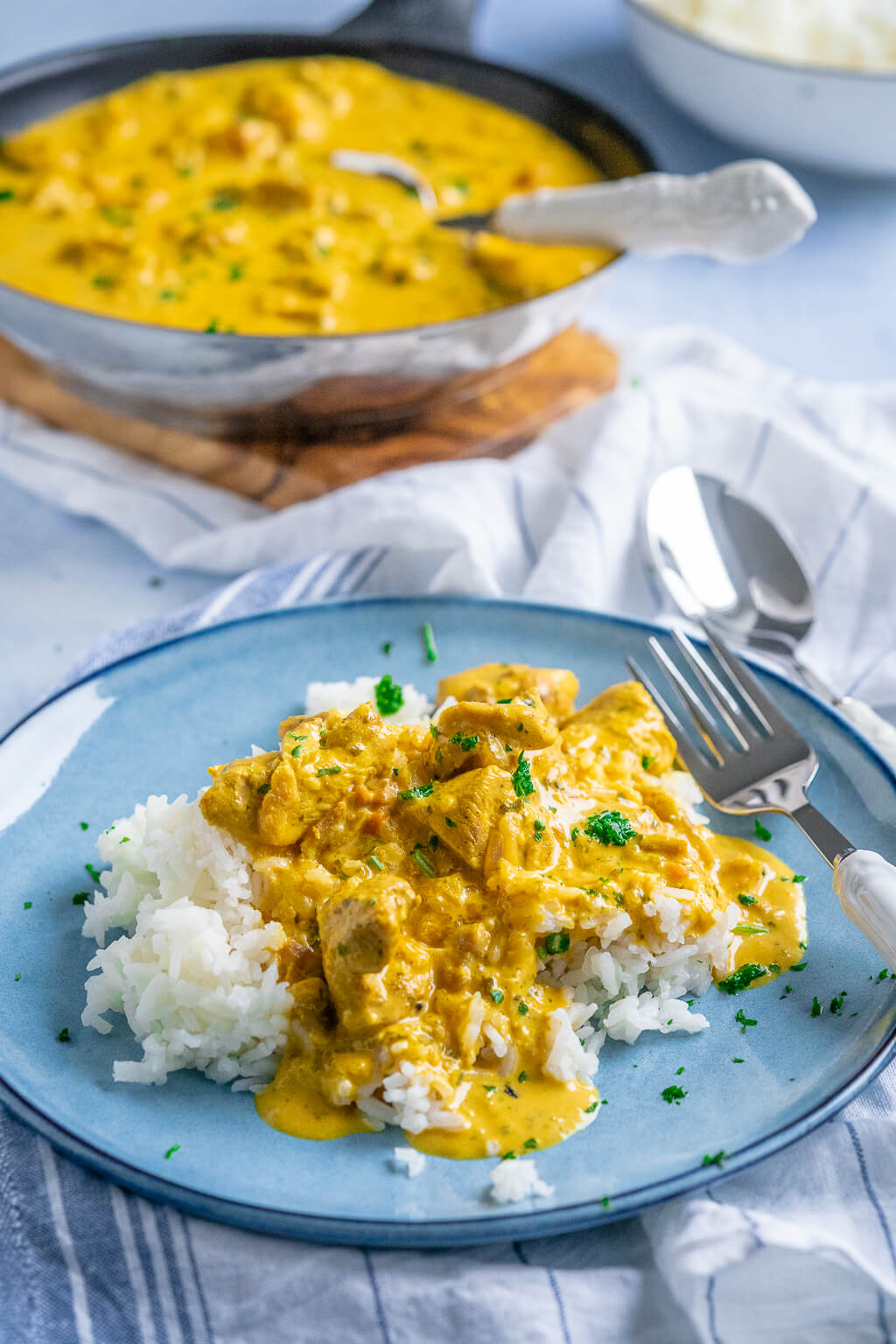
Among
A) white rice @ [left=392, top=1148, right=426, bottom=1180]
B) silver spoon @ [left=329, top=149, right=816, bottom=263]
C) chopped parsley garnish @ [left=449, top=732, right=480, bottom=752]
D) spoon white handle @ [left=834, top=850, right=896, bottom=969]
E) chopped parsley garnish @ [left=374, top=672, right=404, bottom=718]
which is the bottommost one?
white rice @ [left=392, top=1148, right=426, bottom=1180]

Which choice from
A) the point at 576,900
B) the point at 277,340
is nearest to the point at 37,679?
the point at 277,340

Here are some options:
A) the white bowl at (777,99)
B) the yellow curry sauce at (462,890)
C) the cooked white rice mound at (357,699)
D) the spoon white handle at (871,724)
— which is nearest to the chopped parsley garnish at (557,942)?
the yellow curry sauce at (462,890)

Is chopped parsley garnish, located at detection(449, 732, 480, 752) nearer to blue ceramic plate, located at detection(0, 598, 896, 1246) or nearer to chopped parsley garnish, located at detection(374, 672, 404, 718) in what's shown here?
chopped parsley garnish, located at detection(374, 672, 404, 718)

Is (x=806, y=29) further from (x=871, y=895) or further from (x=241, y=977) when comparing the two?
(x=241, y=977)

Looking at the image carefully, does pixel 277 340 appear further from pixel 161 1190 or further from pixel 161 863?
pixel 161 1190

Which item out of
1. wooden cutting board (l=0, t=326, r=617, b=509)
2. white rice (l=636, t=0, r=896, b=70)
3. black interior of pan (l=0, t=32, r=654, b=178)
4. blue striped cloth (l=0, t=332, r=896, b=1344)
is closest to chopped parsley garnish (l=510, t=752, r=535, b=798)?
blue striped cloth (l=0, t=332, r=896, b=1344)
